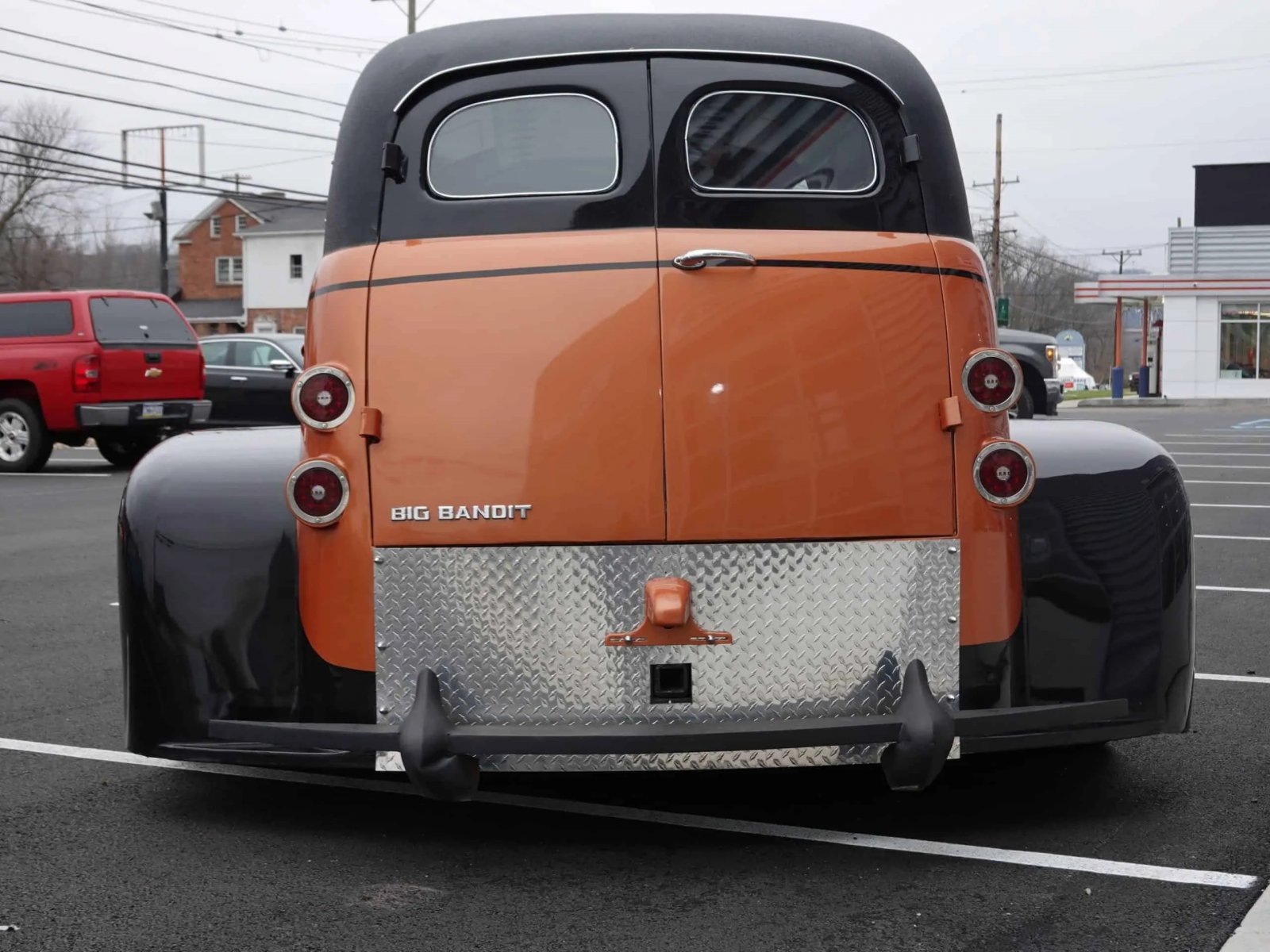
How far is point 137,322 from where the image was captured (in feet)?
56.9

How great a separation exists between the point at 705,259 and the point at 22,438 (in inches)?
601

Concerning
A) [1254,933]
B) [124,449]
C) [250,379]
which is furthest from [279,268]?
[1254,933]

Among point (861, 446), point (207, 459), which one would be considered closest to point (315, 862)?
point (207, 459)

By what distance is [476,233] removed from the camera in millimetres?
4008

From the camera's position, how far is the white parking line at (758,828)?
12.6 feet

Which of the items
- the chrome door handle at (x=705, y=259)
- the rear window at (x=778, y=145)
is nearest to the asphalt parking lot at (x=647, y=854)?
the chrome door handle at (x=705, y=259)

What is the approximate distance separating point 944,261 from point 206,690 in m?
2.29

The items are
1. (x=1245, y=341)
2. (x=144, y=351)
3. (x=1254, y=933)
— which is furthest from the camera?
(x=1245, y=341)

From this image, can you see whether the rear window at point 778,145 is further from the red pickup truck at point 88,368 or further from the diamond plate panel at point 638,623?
the red pickup truck at point 88,368

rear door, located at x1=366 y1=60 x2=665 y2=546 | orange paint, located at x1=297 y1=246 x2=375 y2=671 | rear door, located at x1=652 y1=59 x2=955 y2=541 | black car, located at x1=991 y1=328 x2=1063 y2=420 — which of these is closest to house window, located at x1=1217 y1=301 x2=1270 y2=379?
black car, located at x1=991 y1=328 x2=1063 y2=420

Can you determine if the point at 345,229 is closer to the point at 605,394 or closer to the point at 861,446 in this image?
the point at 605,394

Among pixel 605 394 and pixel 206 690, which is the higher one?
pixel 605 394

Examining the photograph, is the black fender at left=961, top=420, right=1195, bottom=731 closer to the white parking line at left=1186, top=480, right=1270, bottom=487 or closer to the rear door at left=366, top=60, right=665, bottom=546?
the rear door at left=366, top=60, right=665, bottom=546

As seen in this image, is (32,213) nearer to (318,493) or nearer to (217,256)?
(217,256)
